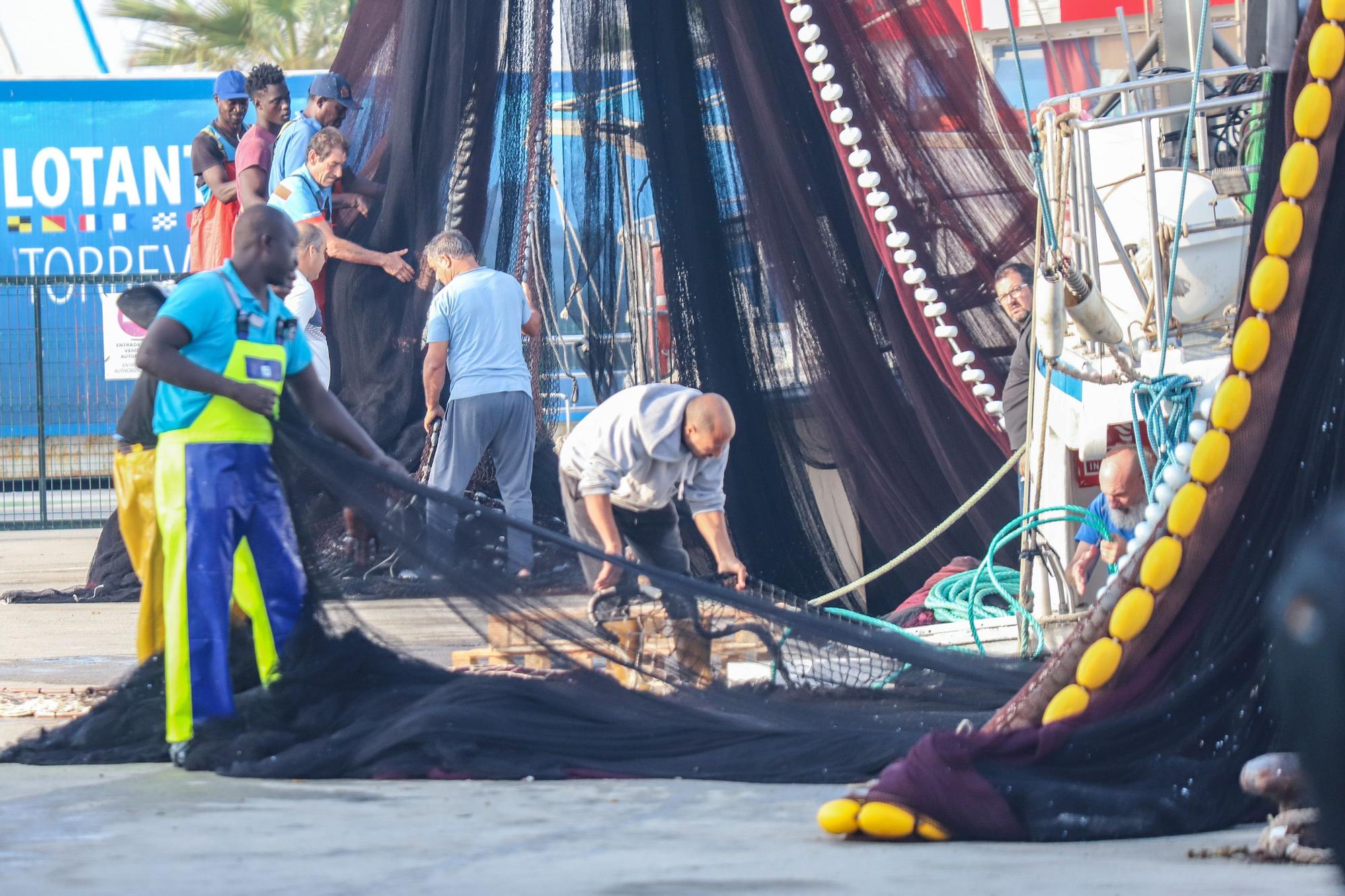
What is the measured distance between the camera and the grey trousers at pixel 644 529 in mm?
6027

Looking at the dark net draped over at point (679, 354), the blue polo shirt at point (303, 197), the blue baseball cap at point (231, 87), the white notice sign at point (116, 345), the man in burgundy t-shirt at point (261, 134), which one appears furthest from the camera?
the white notice sign at point (116, 345)

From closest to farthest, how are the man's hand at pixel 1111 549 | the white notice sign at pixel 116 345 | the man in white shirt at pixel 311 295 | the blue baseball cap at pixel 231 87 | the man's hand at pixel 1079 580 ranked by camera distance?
the man's hand at pixel 1111 549 → the man's hand at pixel 1079 580 → the man in white shirt at pixel 311 295 → the blue baseball cap at pixel 231 87 → the white notice sign at pixel 116 345

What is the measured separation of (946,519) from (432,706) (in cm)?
294

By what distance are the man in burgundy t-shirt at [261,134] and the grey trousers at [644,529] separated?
107 inches

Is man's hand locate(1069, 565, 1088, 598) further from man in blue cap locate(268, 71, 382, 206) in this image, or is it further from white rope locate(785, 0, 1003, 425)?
man in blue cap locate(268, 71, 382, 206)

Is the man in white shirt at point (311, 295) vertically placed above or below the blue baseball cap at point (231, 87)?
below

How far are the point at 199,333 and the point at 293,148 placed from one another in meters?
3.41

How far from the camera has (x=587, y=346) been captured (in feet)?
23.6

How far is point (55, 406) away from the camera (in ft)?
45.4

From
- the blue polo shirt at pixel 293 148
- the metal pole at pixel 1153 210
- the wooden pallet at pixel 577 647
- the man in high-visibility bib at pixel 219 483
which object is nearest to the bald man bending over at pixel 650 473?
the wooden pallet at pixel 577 647

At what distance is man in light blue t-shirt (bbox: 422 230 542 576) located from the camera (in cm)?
733

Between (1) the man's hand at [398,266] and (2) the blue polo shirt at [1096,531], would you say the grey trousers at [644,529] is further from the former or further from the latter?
(1) the man's hand at [398,266]

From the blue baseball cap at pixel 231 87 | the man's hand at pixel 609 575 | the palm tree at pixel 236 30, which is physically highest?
the palm tree at pixel 236 30

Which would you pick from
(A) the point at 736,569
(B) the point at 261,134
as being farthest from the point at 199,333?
(B) the point at 261,134
